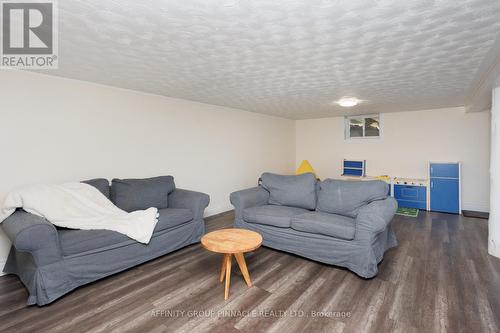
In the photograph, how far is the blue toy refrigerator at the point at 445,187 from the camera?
16.4ft

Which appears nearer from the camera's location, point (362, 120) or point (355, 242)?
point (355, 242)

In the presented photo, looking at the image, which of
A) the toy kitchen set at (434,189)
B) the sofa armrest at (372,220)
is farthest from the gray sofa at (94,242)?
the toy kitchen set at (434,189)

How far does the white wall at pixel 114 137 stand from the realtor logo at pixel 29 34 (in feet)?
1.10

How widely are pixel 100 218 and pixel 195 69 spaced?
6.42ft

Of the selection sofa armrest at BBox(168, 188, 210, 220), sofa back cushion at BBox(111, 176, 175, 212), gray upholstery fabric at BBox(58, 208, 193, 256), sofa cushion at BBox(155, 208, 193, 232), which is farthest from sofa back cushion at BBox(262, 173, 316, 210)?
gray upholstery fabric at BBox(58, 208, 193, 256)

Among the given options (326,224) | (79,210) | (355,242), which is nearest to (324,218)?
(326,224)

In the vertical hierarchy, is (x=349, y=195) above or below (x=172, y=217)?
above

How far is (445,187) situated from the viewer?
509cm

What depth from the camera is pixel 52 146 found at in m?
2.98

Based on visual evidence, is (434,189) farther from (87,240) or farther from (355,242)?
(87,240)

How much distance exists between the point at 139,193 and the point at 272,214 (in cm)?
179

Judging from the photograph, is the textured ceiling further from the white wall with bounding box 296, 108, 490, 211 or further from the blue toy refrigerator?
the blue toy refrigerator

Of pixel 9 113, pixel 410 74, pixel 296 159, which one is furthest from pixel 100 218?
pixel 296 159

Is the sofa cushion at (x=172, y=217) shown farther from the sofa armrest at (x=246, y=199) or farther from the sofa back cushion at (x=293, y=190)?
the sofa back cushion at (x=293, y=190)
